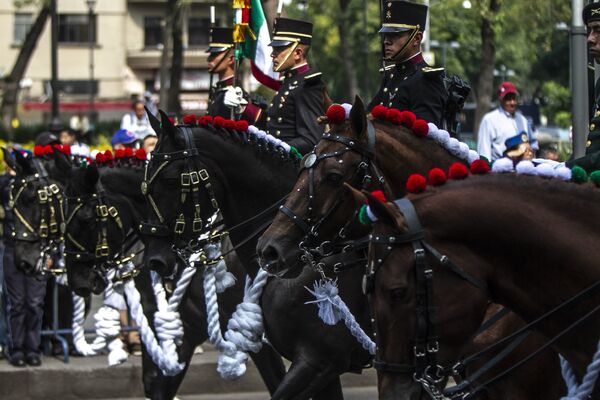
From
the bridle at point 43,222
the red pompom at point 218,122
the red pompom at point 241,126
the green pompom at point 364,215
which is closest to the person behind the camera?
the green pompom at point 364,215

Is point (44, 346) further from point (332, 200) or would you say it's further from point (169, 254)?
point (332, 200)

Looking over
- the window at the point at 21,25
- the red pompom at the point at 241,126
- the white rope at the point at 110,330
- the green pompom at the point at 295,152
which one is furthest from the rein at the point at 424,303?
the window at the point at 21,25

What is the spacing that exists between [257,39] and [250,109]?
3.11 feet

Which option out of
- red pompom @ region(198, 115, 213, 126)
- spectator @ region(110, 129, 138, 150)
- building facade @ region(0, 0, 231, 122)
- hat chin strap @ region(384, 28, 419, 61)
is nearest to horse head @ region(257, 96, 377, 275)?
hat chin strap @ region(384, 28, 419, 61)

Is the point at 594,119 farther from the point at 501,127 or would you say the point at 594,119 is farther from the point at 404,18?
the point at 501,127

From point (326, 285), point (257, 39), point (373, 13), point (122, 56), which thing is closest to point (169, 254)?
point (326, 285)

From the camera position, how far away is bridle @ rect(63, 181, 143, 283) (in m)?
10.2

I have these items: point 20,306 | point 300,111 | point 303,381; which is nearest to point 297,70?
point 300,111

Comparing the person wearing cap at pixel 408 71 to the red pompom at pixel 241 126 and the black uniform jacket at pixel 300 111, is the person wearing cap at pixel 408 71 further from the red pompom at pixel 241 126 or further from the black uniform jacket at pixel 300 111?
the red pompom at pixel 241 126

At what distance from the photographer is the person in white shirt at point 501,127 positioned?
1432 cm

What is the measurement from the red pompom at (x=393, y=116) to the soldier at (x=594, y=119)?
1.08m

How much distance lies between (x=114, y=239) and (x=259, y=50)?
2162mm

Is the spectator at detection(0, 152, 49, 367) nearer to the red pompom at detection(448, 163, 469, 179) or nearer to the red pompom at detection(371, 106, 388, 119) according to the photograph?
the red pompom at detection(371, 106, 388, 119)

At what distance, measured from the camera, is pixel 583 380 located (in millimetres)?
5141
